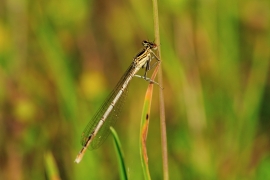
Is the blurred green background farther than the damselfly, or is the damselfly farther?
the blurred green background

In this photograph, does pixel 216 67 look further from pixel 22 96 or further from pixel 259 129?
pixel 22 96

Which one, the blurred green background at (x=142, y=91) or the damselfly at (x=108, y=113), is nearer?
the damselfly at (x=108, y=113)

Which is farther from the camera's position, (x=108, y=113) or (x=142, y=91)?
(x=142, y=91)

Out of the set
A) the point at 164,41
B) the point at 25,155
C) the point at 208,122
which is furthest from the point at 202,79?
the point at 25,155
